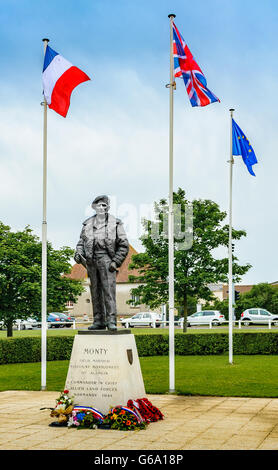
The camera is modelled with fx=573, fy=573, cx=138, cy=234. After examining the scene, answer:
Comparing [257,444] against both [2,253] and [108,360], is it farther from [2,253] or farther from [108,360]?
[2,253]

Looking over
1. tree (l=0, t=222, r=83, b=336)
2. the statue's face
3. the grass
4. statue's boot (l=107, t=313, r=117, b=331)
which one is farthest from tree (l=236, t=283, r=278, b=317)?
statue's boot (l=107, t=313, r=117, b=331)

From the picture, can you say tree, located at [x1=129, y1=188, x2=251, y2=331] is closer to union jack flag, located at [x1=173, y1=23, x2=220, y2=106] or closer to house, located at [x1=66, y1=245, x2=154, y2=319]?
union jack flag, located at [x1=173, y1=23, x2=220, y2=106]

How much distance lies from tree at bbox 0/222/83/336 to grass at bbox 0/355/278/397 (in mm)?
3955

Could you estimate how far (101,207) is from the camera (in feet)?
34.3

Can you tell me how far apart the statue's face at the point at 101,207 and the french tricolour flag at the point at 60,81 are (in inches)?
124

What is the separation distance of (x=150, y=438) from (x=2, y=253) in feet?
54.8

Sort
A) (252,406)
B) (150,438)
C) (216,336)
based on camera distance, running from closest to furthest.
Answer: (150,438)
(252,406)
(216,336)

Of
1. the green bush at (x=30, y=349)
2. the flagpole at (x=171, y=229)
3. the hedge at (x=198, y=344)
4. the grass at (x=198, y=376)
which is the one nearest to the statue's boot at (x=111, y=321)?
the flagpole at (x=171, y=229)

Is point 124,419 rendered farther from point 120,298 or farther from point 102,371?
point 120,298

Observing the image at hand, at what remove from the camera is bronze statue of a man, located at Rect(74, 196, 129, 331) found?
10078mm

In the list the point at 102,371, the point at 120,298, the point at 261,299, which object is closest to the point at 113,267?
the point at 102,371

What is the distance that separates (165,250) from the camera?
2914cm

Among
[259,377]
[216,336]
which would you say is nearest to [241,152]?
[259,377]

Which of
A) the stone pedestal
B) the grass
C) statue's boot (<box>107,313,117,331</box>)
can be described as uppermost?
statue's boot (<box>107,313,117,331</box>)
